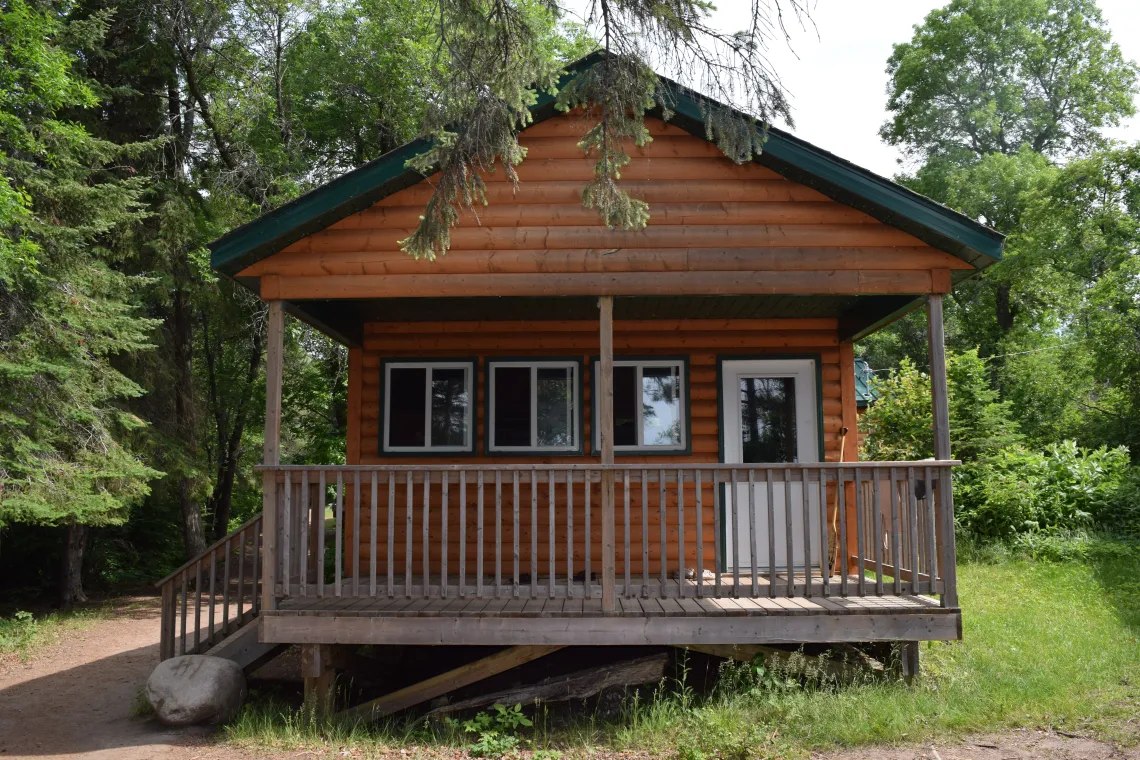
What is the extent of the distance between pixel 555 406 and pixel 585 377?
1.54 ft

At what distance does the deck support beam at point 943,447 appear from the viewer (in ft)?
22.4

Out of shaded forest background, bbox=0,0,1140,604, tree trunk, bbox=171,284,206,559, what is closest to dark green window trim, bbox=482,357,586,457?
shaded forest background, bbox=0,0,1140,604

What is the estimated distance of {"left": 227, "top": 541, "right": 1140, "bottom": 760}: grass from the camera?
6133 mm

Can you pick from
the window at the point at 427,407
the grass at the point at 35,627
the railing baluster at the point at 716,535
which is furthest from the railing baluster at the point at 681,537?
the grass at the point at 35,627

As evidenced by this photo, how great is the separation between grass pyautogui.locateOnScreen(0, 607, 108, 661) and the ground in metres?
0.20

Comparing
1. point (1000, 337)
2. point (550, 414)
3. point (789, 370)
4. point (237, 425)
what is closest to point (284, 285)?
point (550, 414)

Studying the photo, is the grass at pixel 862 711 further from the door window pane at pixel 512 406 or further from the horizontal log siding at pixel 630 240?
the horizontal log siding at pixel 630 240

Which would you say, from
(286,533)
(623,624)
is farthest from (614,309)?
(286,533)

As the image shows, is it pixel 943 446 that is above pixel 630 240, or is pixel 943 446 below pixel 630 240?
below

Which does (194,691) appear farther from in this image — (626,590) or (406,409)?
(626,590)

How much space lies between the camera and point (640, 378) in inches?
369

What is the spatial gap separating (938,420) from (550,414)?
13.3ft

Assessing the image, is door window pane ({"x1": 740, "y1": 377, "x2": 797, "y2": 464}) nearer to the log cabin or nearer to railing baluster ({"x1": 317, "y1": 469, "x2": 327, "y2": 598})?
the log cabin

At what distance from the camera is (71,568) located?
14930 millimetres
